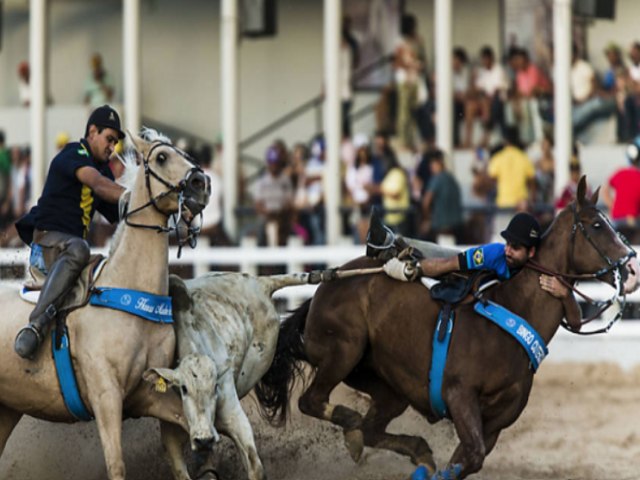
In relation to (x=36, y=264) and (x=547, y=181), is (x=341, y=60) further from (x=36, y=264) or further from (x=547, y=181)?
(x=36, y=264)

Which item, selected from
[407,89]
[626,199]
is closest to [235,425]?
[626,199]

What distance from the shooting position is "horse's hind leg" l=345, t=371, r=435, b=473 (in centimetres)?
978

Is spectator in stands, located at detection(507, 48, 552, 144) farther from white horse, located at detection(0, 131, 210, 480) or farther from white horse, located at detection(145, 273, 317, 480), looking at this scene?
white horse, located at detection(0, 131, 210, 480)

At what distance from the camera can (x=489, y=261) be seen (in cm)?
940

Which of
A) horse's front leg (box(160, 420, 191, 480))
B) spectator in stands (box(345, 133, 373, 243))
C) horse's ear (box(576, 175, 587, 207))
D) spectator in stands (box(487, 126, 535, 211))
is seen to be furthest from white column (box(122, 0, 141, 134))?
horse's ear (box(576, 175, 587, 207))

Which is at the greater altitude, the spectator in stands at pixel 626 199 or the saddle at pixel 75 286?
the spectator in stands at pixel 626 199

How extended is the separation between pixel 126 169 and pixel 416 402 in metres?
2.16

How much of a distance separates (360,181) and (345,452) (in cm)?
681

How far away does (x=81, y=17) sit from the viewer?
852 inches

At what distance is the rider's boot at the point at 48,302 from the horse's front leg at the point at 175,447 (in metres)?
0.94

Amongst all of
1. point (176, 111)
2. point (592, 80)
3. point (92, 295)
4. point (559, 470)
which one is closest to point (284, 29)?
point (176, 111)

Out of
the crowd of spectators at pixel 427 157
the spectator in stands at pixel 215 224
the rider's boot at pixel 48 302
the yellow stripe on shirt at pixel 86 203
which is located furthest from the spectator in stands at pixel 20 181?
the rider's boot at pixel 48 302

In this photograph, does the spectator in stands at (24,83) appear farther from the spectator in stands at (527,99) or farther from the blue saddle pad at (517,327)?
the blue saddle pad at (517,327)

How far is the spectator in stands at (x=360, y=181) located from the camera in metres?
16.9
